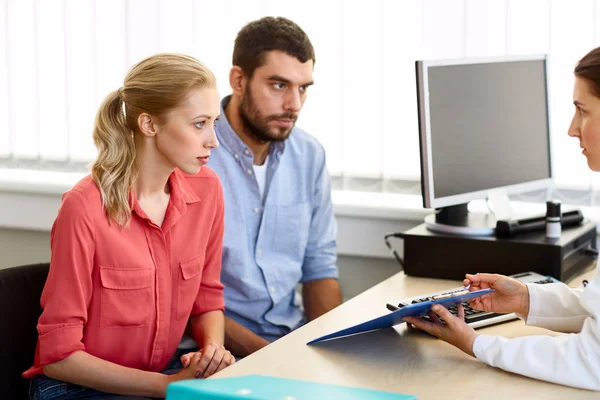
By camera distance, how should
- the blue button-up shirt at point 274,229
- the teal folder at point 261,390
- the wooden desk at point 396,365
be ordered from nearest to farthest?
the teal folder at point 261,390, the wooden desk at point 396,365, the blue button-up shirt at point 274,229

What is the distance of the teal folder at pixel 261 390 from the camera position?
1082 mm

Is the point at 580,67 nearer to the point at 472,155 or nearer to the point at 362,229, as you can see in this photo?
the point at 472,155

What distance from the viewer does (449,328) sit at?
1.59 meters

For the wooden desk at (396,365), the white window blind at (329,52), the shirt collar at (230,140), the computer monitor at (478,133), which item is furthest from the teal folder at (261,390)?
the white window blind at (329,52)

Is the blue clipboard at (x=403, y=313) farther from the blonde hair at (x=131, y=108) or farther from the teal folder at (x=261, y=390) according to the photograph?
the blonde hair at (x=131, y=108)

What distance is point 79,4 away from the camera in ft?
9.55

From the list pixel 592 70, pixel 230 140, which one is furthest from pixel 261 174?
pixel 592 70

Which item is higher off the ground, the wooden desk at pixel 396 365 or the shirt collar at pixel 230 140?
the shirt collar at pixel 230 140

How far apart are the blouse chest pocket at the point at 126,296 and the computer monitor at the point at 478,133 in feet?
2.20

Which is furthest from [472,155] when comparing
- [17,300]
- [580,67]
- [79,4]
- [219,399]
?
[79,4]

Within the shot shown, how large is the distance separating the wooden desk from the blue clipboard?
0.07 ft

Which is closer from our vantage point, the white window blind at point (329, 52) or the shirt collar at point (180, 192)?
the shirt collar at point (180, 192)

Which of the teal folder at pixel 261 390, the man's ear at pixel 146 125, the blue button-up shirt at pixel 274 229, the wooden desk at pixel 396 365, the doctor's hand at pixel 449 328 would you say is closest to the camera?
the teal folder at pixel 261 390

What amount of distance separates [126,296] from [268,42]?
77cm
